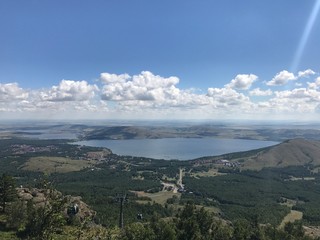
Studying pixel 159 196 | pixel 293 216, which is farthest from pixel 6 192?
pixel 293 216

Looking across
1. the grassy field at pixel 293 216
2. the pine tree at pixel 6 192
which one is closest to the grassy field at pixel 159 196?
the grassy field at pixel 293 216

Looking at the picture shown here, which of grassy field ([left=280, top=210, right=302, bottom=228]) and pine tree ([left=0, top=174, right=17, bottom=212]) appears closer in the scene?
pine tree ([left=0, top=174, right=17, bottom=212])

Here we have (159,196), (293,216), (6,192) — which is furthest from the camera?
(159,196)

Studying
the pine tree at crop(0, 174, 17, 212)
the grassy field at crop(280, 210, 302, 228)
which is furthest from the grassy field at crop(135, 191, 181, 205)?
the pine tree at crop(0, 174, 17, 212)

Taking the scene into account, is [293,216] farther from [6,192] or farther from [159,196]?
[6,192]

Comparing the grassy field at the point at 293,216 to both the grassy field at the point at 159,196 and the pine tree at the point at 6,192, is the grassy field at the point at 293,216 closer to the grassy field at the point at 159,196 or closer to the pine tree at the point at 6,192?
the grassy field at the point at 159,196

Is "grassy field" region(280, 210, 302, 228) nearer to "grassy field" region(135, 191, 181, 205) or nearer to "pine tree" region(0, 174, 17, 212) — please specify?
"grassy field" region(135, 191, 181, 205)

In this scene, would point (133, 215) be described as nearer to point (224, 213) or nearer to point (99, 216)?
point (99, 216)

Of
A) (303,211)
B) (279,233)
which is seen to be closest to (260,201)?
(303,211)

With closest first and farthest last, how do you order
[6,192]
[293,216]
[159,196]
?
[6,192] < [293,216] < [159,196]

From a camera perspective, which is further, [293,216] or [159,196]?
[159,196]

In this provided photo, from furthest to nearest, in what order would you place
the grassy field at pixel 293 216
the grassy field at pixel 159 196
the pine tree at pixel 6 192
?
the grassy field at pixel 159 196 → the grassy field at pixel 293 216 → the pine tree at pixel 6 192
